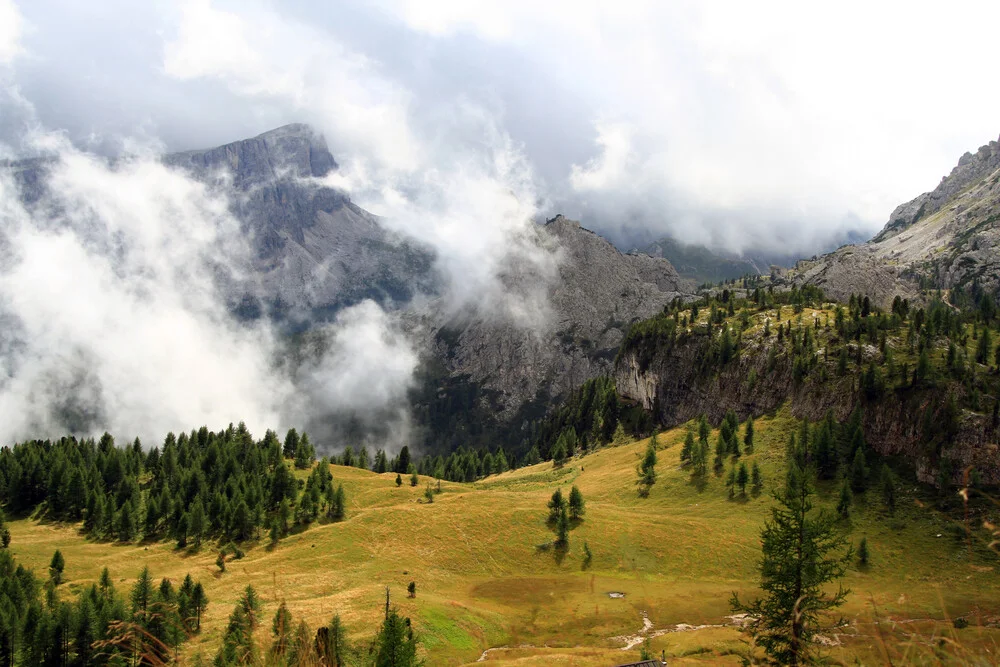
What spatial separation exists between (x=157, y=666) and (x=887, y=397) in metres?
156

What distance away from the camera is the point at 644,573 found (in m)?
107

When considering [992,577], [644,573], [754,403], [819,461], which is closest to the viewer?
[992,577]

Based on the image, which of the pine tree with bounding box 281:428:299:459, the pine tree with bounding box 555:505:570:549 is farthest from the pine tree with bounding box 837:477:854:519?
the pine tree with bounding box 281:428:299:459

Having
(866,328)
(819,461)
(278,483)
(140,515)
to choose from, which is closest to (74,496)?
(140,515)

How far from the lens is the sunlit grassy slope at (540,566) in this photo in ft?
256

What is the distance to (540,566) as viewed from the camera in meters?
111

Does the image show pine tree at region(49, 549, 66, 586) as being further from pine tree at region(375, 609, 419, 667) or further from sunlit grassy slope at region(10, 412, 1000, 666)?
pine tree at region(375, 609, 419, 667)

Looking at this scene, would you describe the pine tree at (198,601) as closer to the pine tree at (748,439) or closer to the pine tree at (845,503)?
the pine tree at (845,503)

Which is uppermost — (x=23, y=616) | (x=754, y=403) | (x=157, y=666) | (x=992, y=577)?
(x=754, y=403)

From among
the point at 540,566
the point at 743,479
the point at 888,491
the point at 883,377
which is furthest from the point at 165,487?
the point at 883,377

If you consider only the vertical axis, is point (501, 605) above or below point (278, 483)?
below

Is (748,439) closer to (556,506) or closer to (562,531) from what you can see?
(556,506)

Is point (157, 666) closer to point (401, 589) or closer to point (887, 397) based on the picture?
point (401, 589)

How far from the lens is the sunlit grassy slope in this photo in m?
78.0
